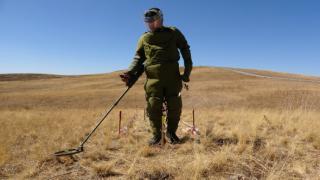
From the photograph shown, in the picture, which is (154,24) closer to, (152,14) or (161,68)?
(152,14)

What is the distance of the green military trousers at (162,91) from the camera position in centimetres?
584

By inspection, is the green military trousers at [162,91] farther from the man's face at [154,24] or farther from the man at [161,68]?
the man's face at [154,24]

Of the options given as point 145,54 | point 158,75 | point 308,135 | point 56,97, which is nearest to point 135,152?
point 158,75

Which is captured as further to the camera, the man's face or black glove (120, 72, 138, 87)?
black glove (120, 72, 138, 87)

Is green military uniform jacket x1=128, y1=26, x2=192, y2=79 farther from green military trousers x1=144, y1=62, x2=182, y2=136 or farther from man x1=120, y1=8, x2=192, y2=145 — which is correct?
green military trousers x1=144, y1=62, x2=182, y2=136

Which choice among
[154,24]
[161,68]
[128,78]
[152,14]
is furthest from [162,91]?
[152,14]

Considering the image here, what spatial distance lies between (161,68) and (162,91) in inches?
14.9

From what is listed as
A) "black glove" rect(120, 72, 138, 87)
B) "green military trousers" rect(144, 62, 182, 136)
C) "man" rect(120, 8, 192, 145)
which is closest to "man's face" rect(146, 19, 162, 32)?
"man" rect(120, 8, 192, 145)

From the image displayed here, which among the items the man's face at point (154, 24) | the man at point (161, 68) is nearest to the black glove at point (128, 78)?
the man at point (161, 68)

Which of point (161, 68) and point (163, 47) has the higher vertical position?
point (163, 47)

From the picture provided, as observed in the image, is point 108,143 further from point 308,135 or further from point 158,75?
point 308,135

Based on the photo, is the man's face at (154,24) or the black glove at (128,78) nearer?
the man's face at (154,24)

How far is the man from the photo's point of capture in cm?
582

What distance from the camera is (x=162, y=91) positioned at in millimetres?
5918
